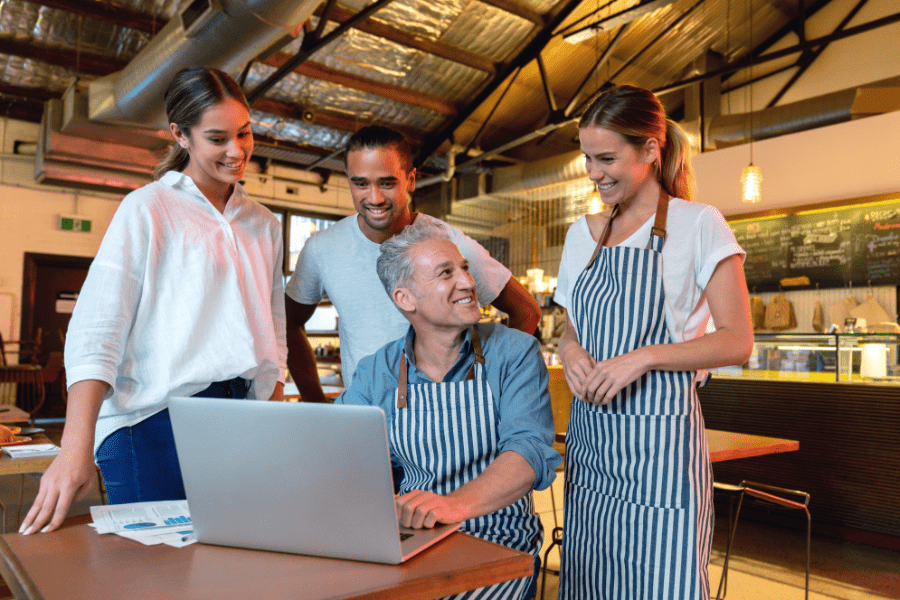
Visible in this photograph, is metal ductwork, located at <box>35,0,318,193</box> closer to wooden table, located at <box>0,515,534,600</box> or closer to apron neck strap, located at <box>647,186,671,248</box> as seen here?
apron neck strap, located at <box>647,186,671,248</box>

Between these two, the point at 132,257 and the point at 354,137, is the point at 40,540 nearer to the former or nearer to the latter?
the point at 132,257

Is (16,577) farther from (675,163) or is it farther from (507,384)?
(675,163)

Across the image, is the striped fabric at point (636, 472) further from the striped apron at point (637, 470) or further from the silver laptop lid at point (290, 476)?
the silver laptop lid at point (290, 476)

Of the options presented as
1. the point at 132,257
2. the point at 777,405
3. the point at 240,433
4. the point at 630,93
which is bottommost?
the point at 777,405

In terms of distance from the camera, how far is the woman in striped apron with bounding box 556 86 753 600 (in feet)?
4.87

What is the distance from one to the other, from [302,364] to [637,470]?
1.24 m

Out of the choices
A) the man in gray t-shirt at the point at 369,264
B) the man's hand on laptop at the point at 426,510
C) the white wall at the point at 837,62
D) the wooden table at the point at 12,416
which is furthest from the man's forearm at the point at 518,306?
the white wall at the point at 837,62

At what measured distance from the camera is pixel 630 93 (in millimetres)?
1646

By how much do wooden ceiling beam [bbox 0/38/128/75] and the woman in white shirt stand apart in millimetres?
7393

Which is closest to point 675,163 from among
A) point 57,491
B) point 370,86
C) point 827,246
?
point 57,491

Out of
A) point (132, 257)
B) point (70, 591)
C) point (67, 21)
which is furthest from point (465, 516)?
point (67, 21)

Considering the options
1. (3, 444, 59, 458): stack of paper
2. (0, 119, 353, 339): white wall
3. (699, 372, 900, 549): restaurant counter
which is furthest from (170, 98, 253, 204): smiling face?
(0, 119, 353, 339): white wall

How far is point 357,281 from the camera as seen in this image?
2090 mm

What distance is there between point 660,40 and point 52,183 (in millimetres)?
7763
